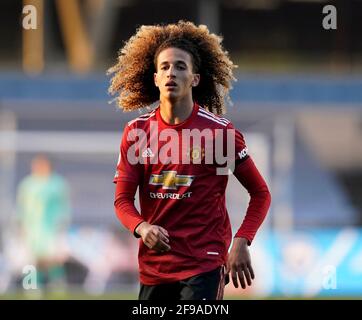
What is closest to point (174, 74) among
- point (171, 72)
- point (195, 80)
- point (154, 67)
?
point (171, 72)

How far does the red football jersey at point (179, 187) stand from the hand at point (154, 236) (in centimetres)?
25

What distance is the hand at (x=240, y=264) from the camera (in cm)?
647

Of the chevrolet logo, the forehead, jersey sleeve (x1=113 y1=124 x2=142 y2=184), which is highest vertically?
the forehead

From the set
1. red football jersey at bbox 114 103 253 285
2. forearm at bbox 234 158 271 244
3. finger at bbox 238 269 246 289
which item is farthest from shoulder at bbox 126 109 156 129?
finger at bbox 238 269 246 289

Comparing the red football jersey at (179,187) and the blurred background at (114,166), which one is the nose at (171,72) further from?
the blurred background at (114,166)

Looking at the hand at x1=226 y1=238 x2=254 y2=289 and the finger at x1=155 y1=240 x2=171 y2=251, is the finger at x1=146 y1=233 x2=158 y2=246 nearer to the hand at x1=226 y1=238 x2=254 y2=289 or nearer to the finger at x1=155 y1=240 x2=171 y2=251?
the finger at x1=155 y1=240 x2=171 y2=251

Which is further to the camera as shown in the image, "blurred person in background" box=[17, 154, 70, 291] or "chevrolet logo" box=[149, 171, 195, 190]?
"blurred person in background" box=[17, 154, 70, 291]

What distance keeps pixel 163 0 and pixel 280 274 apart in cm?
1091

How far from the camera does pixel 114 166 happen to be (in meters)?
19.6

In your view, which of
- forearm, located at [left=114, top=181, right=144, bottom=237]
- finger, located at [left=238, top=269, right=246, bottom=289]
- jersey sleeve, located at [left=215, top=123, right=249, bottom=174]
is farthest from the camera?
jersey sleeve, located at [left=215, top=123, right=249, bottom=174]

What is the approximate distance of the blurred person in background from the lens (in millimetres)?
16891

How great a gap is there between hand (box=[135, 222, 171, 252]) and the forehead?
1037 mm

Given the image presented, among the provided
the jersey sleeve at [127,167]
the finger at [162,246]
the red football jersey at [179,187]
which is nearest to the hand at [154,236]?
the finger at [162,246]

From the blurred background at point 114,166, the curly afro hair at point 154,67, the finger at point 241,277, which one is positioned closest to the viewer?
the finger at point 241,277
